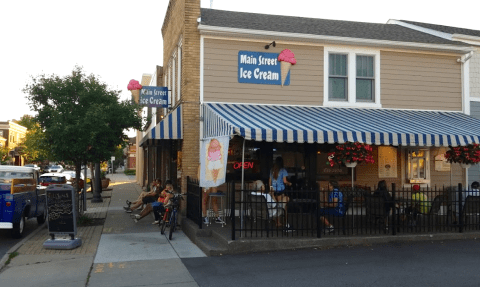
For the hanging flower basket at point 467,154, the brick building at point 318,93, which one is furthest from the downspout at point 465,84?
the hanging flower basket at point 467,154

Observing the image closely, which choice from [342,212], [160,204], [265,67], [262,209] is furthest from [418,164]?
[160,204]

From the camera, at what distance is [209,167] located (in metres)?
9.88

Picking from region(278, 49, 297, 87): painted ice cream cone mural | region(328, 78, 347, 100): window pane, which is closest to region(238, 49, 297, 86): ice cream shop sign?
region(278, 49, 297, 87): painted ice cream cone mural

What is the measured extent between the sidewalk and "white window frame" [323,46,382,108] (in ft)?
18.9

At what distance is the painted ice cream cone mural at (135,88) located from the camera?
13602 mm

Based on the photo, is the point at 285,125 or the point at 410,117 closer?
the point at 285,125

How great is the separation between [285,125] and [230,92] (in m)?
2.62

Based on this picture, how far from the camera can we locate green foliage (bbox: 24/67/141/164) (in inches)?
477

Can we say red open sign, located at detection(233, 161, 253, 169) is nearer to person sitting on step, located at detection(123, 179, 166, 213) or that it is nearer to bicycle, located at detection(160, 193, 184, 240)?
bicycle, located at detection(160, 193, 184, 240)

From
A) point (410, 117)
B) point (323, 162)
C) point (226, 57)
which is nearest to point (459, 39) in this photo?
point (410, 117)

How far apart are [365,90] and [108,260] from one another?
8.76 m

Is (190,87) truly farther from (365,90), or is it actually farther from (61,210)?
(365,90)

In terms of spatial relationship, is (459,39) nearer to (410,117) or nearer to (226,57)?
(410,117)

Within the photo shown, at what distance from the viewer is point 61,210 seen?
988 cm
